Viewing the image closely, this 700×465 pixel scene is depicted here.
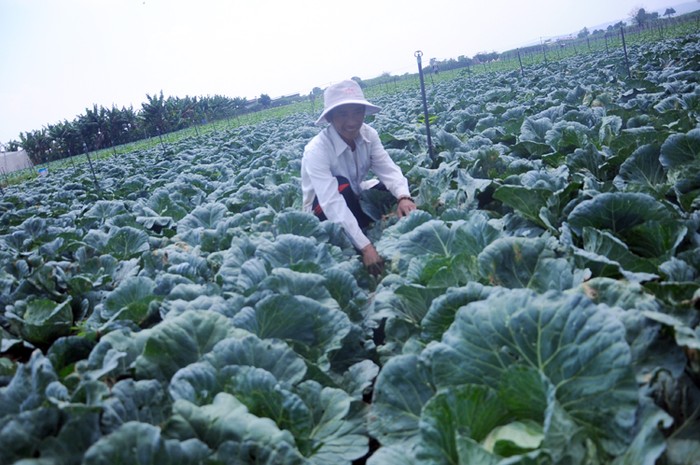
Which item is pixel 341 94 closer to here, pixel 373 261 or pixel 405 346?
pixel 373 261

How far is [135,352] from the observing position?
1927 millimetres

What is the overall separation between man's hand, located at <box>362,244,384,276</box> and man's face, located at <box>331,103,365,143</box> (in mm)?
1142

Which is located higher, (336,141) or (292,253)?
(336,141)

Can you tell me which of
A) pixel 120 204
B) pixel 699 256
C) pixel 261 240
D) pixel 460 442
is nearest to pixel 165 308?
pixel 261 240

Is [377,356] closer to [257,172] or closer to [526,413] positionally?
[526,413]

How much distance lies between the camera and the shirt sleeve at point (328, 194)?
352cm

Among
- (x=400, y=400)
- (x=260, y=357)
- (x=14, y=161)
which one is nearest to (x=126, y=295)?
(x=260, y=357)

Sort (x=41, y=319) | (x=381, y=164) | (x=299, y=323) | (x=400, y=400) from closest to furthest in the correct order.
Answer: (x=400, y=400)
(x=299, y=323)
(x=41, y=319)
(x=381, y=164)

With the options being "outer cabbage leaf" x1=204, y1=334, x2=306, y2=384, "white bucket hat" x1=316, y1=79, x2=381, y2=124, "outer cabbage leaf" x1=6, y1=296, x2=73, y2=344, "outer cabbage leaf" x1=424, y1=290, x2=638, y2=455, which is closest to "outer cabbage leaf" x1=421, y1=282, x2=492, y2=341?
"outer cabbage leaf" x1=424, y1=290, x2=638, y2=455

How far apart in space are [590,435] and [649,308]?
21.2 inches

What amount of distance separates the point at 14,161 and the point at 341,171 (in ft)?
155

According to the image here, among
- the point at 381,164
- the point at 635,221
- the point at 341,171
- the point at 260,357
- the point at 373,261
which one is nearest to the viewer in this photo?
the point at 260,357

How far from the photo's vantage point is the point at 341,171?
14.1ft

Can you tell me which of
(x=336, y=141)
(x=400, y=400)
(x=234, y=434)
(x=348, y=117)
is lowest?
(x=400, y=400)
